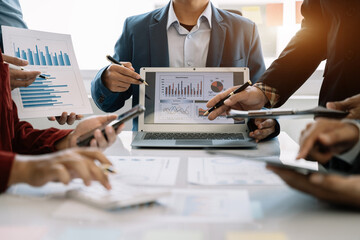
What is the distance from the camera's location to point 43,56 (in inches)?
56.4

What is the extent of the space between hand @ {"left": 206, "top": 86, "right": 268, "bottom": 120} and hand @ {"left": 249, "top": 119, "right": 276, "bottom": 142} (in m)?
0.07

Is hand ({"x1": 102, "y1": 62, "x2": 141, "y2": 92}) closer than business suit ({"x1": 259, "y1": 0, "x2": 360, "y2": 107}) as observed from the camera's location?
No

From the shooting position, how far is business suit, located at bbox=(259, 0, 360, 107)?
122 cm

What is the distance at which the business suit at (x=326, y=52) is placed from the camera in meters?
1.22

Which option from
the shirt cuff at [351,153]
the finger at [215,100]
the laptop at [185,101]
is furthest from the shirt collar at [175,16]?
the shirt cuff at [351,153]

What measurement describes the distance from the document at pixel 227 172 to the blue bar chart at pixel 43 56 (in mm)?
729

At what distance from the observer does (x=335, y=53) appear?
1.26 meters

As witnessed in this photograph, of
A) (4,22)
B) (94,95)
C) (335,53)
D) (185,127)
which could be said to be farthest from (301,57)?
(4,22)

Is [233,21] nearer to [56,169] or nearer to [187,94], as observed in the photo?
[187,94]

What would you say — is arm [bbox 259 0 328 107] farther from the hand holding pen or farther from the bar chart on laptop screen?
the hand holding pen

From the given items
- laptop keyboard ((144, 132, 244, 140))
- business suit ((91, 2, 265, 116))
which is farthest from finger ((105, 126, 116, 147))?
business suit ((91, 2, 265, 116))

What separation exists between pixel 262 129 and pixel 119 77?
60 centimetres

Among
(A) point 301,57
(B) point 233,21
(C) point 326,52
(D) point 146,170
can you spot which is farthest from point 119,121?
(B) point 233,21

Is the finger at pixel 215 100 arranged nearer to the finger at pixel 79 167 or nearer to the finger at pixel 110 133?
the finger at pixel 110 133
